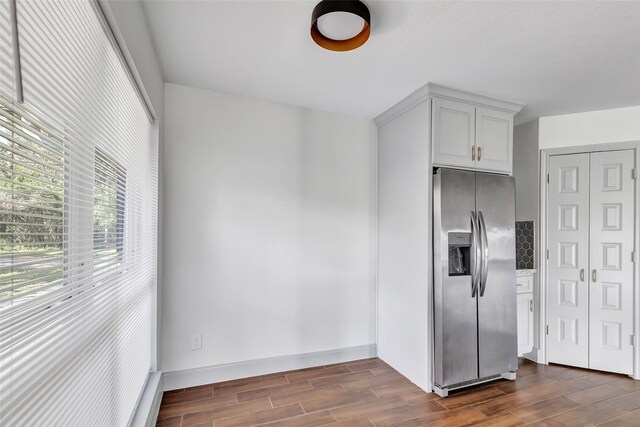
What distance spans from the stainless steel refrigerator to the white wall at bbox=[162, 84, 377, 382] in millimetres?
857

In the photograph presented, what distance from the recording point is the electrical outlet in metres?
2.60

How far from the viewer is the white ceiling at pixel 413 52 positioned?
5.67 ft

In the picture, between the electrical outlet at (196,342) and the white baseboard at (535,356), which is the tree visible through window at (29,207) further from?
the white baseboard at (535,356)

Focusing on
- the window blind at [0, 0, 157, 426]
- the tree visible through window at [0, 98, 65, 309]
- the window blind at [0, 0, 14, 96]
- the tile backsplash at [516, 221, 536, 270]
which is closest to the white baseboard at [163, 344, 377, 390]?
the window blind at [0, 0, 157, 426]

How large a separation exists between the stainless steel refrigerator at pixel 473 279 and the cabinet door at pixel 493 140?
0.46 ft

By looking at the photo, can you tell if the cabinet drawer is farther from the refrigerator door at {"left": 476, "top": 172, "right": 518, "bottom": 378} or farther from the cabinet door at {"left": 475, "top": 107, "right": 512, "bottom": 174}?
the cabinet door at {"left": 475, "top": 107, "right": 512, "bottom": 174}

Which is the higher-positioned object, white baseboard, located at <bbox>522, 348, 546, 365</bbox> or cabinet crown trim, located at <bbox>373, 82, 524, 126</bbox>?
cabinet crown trim, located at <bbox>373, 82, 524, 126</bbox>

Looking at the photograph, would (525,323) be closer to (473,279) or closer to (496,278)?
(496,278)

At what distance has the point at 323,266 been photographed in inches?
121

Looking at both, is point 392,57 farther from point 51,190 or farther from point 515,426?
point 515,426

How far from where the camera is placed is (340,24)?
5.52 feet

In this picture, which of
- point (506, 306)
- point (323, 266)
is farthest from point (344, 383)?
point (506, 306)

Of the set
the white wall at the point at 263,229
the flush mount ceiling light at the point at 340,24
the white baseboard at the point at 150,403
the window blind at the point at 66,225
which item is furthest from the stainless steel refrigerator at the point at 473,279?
the window blind at the point at 66,225

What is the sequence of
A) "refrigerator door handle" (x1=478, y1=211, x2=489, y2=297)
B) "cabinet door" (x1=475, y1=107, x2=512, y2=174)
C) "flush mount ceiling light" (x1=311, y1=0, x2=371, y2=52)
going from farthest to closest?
"cabinet door" (x1=475, y1=107, x2=512, y2=174)
"refrigerator door handle" (x1=478, y1=211, x2=489, y2=297)
"flush mount ceiling light" (x1=311, y1=0, x2=371, y2=52)
